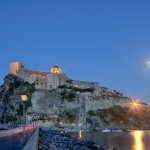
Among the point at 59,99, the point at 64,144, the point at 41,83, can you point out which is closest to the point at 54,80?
the point at 41,83

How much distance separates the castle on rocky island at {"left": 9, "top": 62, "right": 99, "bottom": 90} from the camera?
368 feet

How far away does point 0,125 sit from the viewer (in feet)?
336

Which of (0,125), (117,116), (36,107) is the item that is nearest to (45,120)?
(36,107)

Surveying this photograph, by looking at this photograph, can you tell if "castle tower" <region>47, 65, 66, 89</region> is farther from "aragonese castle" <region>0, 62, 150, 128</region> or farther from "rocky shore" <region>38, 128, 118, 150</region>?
"rocky shore" <region>38, 128, 118, 150</region>

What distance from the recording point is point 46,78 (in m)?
114

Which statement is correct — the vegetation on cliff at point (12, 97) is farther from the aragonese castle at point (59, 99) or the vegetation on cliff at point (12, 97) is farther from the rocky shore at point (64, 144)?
the rocky shore at point (64, 144)

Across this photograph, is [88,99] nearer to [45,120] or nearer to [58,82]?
[58,82]

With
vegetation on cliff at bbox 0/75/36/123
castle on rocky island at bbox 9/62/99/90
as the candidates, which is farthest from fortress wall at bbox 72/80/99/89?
vegetation on cliff at bbox 0/75/36/123

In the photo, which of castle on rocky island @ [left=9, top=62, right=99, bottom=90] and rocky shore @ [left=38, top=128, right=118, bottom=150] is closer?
rocky shore @ [left=38, top=128, right=118, bottom=150]

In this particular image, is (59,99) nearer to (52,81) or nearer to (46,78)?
(52,81)

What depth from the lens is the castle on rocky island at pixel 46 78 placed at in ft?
368

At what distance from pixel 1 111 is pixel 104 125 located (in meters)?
36.8

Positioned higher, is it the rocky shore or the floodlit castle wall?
the floodlit castle wall

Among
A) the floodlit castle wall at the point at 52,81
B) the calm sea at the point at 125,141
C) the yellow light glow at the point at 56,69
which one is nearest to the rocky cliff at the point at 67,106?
the floodlit castle wall at the point at 52,81
